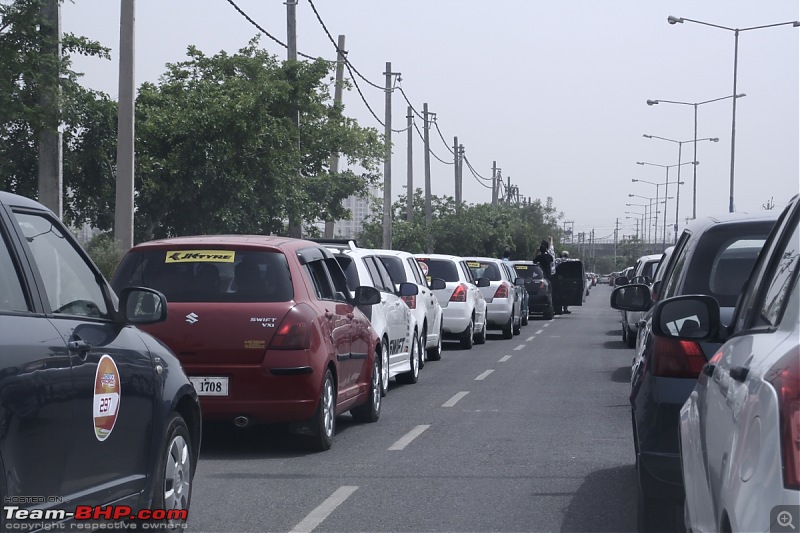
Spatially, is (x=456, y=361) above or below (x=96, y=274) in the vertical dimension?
below

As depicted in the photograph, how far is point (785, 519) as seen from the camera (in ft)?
8.92

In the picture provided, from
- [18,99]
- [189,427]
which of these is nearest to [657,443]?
[189,427]

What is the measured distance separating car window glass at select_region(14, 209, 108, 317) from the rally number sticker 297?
27 centimetres

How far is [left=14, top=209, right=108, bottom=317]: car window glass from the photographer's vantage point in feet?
15.8

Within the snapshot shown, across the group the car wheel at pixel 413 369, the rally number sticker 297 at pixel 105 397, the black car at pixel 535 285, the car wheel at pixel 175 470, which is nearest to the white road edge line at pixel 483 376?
the car wheel at pixel 413 369

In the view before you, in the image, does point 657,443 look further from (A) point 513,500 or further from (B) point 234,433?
(B) point 234,433

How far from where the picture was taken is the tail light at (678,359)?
588 cm

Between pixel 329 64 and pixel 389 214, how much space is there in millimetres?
12217

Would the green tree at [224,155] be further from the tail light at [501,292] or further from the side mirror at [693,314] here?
the side mirror at [693,314]

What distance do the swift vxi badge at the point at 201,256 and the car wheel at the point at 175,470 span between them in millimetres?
3054

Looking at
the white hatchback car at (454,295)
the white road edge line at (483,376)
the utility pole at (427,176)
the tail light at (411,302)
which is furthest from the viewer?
the utility pole at (427,176)

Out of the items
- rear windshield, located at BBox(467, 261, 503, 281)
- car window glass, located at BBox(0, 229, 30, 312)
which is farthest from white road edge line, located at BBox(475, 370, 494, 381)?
car window glass, located at BBox(0, 229, 30, 312)

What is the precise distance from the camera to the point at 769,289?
3975 mm

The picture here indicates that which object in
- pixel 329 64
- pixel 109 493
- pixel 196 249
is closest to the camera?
pixel 109 493
